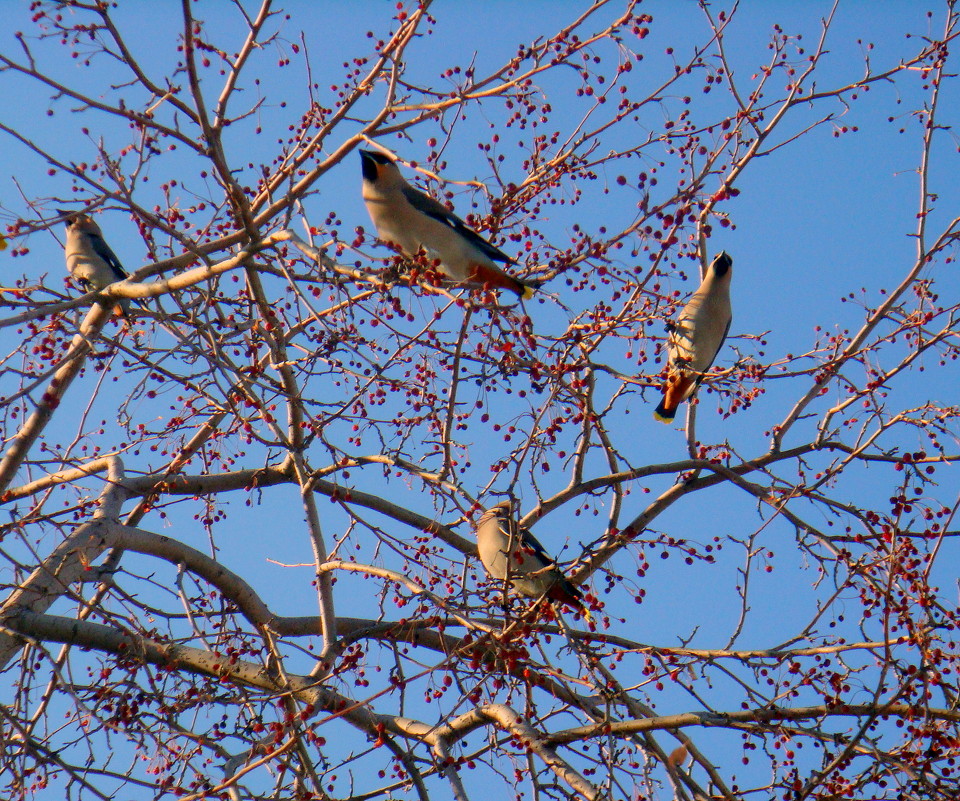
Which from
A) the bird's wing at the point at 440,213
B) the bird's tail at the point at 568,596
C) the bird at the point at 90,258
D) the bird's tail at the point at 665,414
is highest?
the bird at the point at 90,258

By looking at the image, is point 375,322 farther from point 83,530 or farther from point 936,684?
point 936,684

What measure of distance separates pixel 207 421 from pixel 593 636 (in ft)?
6.75

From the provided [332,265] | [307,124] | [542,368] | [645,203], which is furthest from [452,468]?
[307,124]

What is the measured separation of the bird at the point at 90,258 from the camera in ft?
21.7

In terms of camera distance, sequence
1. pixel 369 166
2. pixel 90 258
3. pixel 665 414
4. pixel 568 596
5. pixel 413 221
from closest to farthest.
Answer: pixel 568 596 < pixel 413 221 < pixel 369 166 < pixel 665 414 < pixel 90 258

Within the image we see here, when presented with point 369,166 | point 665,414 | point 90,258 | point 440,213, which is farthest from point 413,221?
point 90,258

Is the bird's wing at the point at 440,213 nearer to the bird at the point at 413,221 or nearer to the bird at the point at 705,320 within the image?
the bird at the point at 413,221

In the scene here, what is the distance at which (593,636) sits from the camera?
398 cm

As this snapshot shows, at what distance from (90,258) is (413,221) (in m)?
2.46

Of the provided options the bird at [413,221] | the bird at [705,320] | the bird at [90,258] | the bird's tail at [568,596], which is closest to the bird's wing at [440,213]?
the bird at [413,221]

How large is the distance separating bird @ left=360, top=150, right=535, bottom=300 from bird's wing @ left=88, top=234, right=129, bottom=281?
7.16 feet

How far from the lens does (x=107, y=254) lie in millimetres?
6805

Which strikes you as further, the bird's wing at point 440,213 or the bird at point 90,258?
the bird at point 90,258

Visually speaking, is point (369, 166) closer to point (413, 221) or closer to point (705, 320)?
point (413, 221)
